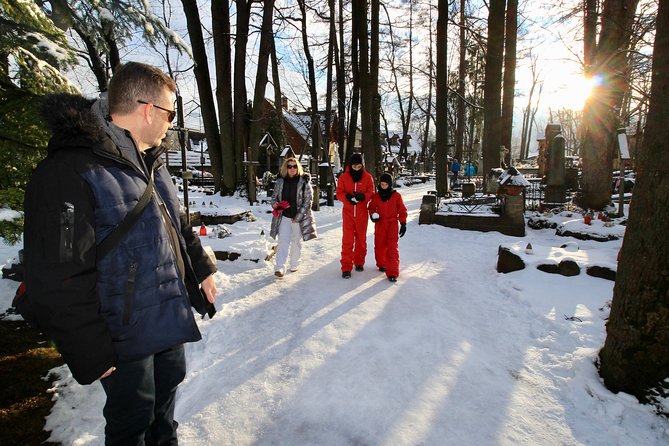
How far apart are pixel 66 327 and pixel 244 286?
4.10 m

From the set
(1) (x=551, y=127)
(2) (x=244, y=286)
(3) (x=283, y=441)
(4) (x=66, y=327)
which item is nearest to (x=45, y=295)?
(4) (x=66, y=327)

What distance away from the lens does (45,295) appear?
1340 millimetres

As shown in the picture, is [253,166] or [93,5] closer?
[93,5]

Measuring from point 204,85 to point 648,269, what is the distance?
1364 cm

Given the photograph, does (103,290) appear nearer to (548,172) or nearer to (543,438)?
(543,438)

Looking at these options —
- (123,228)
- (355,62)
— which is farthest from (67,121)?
(355,62)

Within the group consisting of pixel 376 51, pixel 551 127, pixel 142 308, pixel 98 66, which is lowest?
pixel 142 308

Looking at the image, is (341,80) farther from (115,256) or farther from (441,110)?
(115,256)

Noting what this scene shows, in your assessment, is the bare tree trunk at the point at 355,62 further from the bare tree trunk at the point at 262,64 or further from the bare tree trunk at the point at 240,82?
the bare tree trunk at the point at 240,82

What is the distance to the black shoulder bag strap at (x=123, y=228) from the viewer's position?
1.53 m

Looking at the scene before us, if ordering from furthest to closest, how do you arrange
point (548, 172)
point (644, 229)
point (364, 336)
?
point (548, 172), point (364, 336), point (644, 229)

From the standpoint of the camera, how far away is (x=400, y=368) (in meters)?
3.17

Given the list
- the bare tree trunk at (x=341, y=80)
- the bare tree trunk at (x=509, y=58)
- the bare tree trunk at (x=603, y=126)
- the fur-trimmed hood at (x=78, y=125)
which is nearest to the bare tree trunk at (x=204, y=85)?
the bare tree trunk at (x=341, y=80)

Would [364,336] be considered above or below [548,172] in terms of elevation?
below
